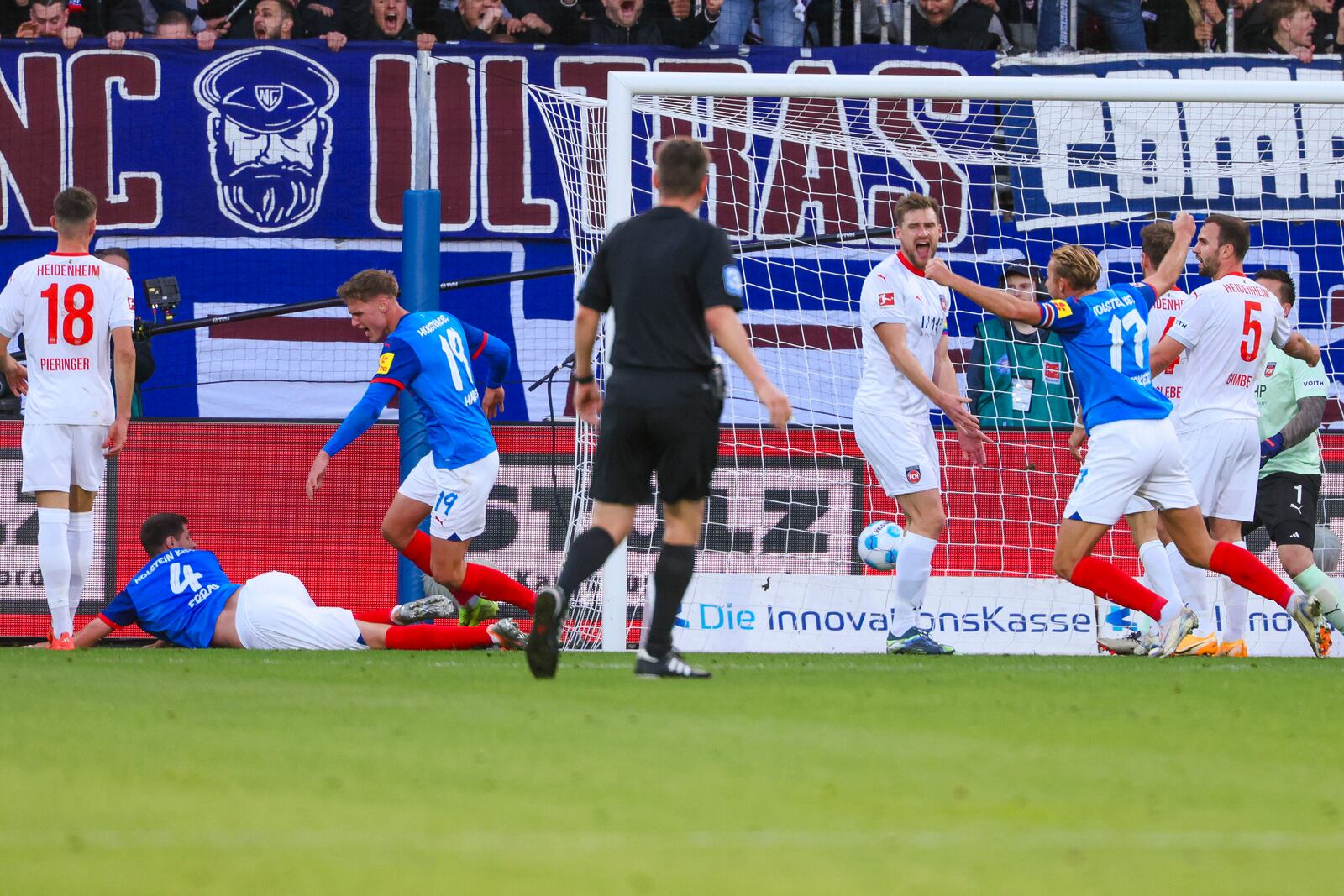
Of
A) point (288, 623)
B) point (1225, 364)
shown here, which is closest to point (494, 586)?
point (288, 623)

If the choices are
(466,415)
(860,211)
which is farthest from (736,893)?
(860,211)

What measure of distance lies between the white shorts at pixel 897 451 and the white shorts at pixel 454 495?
6.33ft

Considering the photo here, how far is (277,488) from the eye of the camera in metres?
10.7

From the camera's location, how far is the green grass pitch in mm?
3109

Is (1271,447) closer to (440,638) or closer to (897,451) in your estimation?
(897,451)

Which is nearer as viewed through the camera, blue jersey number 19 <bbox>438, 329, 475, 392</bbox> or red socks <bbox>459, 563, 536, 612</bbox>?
blue jersey number 19 <bbox>438, 329, 475, 392</bbox>

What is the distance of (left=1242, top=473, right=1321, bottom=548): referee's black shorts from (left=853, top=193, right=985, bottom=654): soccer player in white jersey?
1839 mm

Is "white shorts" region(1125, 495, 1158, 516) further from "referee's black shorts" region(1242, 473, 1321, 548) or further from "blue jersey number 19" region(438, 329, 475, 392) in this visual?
"blue jersey number 19" region(438, 329, 475, 392)

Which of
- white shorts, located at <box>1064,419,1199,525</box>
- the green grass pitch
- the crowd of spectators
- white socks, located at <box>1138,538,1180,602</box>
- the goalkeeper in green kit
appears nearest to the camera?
the green grass pitch

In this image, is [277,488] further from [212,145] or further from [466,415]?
[212,145]

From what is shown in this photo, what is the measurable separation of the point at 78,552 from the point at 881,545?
4.16m

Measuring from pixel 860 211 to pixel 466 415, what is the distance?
467cm

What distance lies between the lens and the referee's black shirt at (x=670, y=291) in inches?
249

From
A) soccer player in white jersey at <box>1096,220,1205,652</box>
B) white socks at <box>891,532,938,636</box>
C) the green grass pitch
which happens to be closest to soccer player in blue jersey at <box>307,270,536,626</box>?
white socks at <box>891,532,938,636</box>
